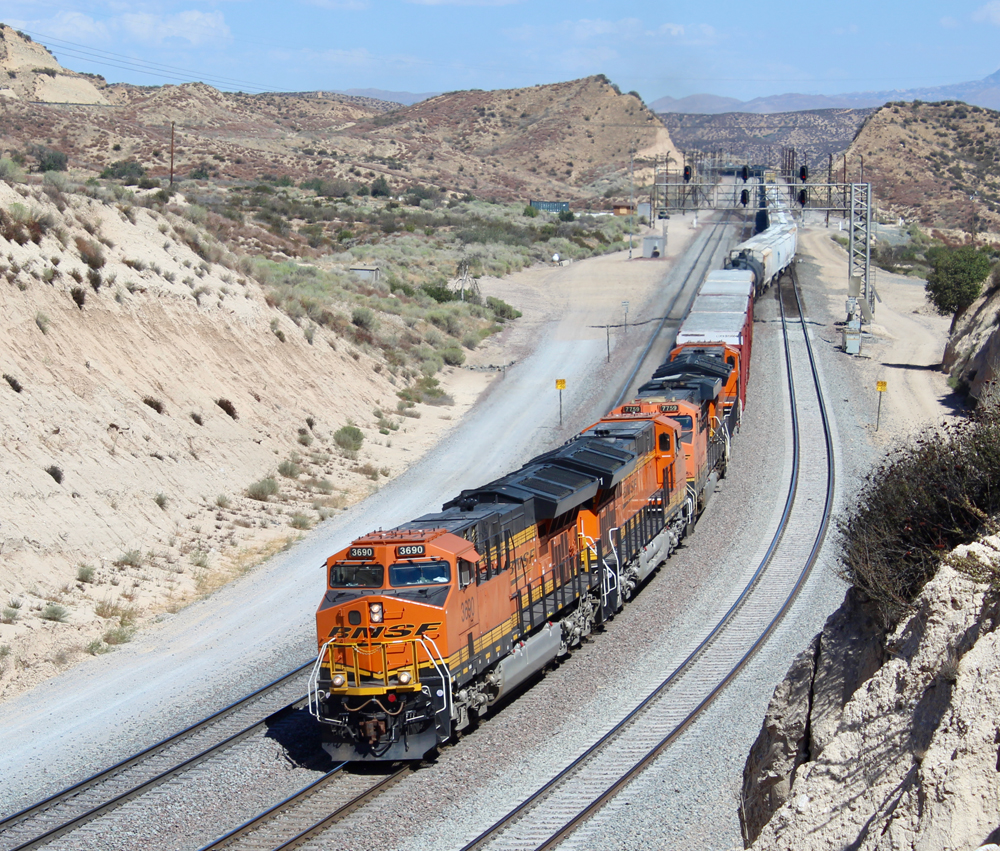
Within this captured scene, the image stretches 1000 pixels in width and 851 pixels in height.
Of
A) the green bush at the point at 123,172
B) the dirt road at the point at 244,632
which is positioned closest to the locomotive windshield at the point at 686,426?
the dirt road at the point at 244,632

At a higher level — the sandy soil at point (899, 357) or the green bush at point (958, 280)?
the green bush at point (958, 280)

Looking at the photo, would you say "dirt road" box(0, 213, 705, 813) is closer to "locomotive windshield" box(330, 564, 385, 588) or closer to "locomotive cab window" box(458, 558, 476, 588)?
"locomotive windshield" box(330, 564, 385, 588)

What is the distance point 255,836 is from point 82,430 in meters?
16.7

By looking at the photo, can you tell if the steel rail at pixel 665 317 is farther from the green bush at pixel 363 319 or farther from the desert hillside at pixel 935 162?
the desert hillside at pixel 935 162

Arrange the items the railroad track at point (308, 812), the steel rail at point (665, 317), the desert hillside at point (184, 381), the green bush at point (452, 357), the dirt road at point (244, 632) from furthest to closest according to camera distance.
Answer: the green bush at point (452, 357), the steel rail at point (665, 317), the desert hillside at point (184, 381), the dirt road at point (244, 632), the railroad track at point (308, 812)

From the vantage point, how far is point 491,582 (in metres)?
15.7

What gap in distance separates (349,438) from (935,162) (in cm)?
14464

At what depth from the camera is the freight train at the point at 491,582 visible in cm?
1412

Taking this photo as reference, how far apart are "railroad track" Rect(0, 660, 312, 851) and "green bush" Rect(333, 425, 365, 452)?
56.2 ft

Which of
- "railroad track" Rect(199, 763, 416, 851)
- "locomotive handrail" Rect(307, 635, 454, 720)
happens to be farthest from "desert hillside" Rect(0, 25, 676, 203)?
"railroad track" Rect(199, 763, 416, 851)

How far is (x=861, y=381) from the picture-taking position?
43.1 meters

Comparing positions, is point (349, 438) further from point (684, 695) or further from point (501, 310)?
point (501, 310)

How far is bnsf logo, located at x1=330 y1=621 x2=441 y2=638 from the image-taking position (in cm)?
1404

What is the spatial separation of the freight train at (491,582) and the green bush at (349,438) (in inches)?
495
